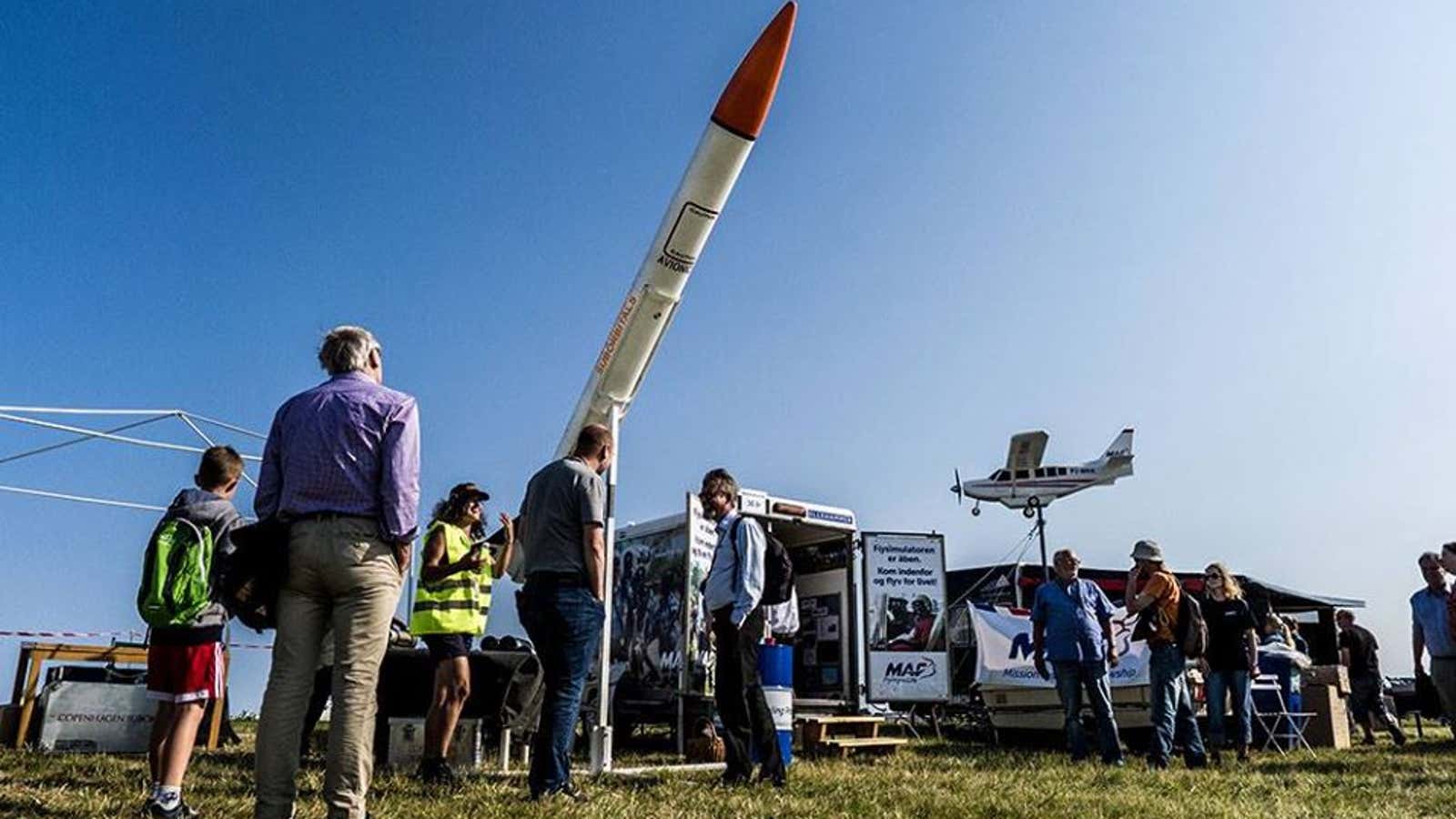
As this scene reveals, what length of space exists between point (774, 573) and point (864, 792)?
4.45 ft

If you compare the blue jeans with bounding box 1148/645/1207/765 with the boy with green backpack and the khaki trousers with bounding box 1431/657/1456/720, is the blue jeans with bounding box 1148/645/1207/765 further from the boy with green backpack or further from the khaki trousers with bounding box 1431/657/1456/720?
the boy with green backpack

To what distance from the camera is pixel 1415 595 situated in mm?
9906

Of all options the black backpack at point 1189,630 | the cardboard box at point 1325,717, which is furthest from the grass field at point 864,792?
the cardboard box at point 1325,717

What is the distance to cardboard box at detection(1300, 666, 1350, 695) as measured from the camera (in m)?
11.8

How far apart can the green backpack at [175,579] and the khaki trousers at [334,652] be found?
1.16m

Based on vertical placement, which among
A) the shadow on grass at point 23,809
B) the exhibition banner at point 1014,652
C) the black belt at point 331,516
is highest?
the black belt at point 331,516

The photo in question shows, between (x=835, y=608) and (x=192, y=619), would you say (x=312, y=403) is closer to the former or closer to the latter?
(x=192, y=619)

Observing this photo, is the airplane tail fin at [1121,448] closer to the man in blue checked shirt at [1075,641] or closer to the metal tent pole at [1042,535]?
the metal tent pole at [1042,535]

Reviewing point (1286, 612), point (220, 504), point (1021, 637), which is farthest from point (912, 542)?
point (1286, 612)

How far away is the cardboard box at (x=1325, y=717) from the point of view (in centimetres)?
1159

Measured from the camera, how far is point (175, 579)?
4.63 meters

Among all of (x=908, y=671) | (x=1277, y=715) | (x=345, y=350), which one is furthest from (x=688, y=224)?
(x=1277, y=715)

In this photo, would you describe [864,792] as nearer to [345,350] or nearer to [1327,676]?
[345,350]

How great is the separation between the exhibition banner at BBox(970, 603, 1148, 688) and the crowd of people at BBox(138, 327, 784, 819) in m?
6.63
